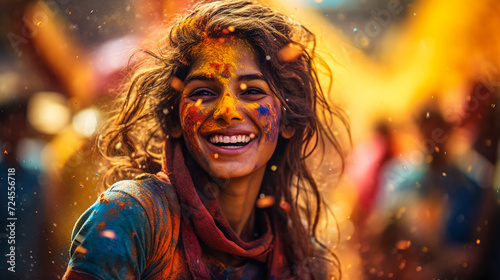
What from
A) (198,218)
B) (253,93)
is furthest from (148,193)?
(253,93)

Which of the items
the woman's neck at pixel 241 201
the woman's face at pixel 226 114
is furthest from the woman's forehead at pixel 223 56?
the woman's neck at pixel 241 201

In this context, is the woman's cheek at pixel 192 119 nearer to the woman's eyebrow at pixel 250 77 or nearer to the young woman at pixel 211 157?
the young woman at pixel 211 157

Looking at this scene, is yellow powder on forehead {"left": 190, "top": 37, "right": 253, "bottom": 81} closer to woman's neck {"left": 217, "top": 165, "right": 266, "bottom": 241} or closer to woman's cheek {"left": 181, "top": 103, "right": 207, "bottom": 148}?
woman's cheek {"left": 181, "top": 103, "right": 207, "bottom": 148}

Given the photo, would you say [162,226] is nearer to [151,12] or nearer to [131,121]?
[131,121]

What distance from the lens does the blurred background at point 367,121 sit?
2.54 meters

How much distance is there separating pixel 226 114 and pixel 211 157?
18 centimetres

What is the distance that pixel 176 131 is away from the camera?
174 centimetres

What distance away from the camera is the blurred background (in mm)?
2545

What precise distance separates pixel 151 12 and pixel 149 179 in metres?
1.32

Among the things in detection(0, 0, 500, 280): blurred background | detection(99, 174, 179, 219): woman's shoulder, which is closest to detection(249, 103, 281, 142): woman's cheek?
detection(99, 174, 179, 219): woman's shoulder

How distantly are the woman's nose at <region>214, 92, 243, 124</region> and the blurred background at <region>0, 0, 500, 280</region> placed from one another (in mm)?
954

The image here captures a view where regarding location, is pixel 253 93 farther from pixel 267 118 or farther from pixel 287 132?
pixel 287 132

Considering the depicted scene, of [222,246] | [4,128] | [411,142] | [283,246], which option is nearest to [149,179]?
[222,246]

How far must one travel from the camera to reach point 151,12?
8.15 feet
